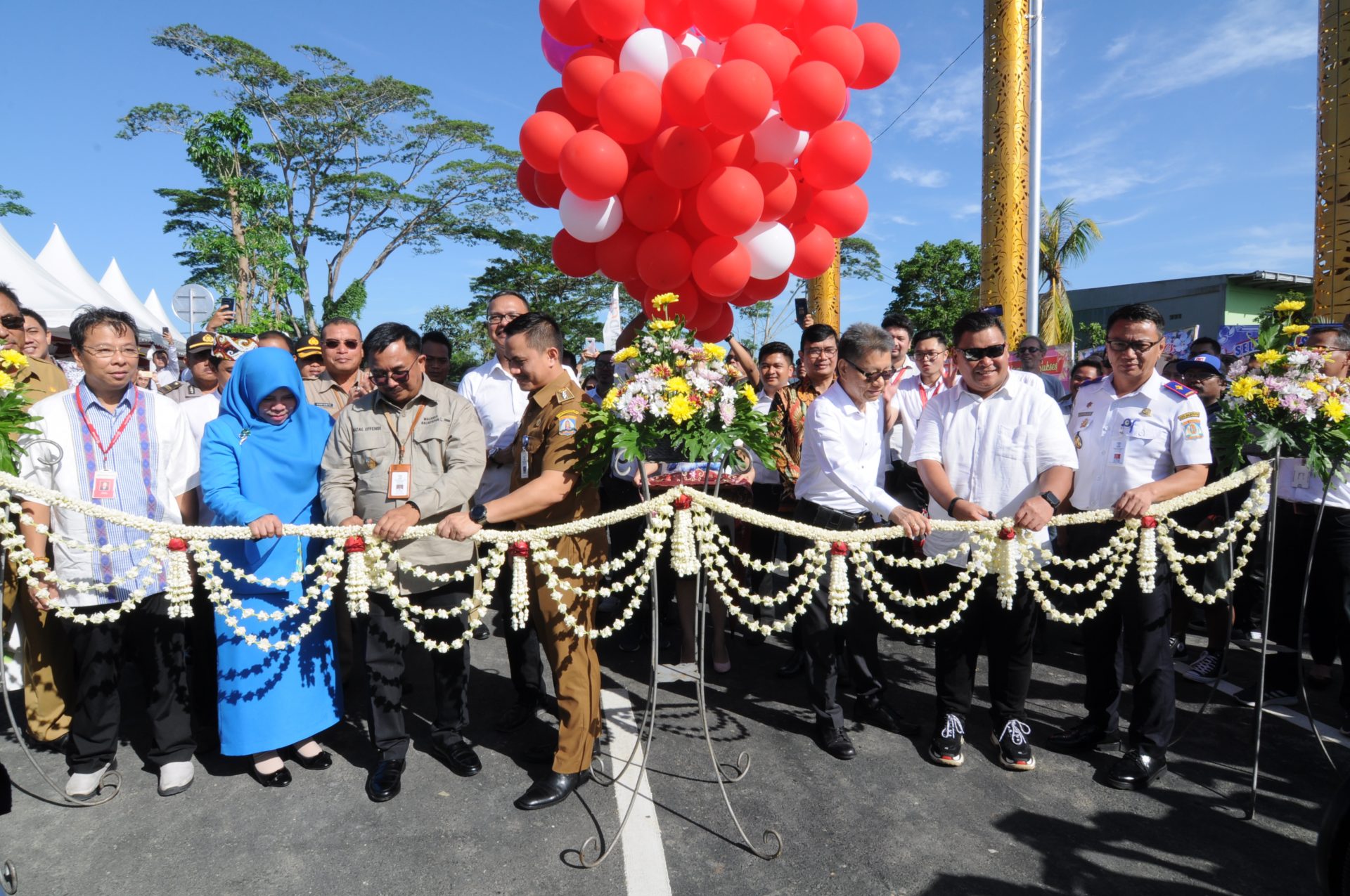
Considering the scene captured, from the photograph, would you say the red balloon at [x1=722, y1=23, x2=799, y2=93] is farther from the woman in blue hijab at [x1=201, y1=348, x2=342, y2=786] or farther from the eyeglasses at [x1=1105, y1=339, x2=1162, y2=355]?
the woman in blue hijab at [x1=201, y1=348, x2=342, y2=786]

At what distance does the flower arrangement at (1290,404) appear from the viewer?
11.2ft

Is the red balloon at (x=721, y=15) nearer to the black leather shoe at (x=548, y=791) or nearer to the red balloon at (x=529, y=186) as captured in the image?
the red balloon at (x=529, y=186)

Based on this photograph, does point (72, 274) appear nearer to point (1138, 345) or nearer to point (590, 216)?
point (590, 216)

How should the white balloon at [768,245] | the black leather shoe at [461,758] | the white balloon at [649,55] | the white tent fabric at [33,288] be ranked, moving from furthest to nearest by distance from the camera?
the white tent fabric at [33,288]
the white balloon at [768,245]
the white balloon at [649,55]
the black leather shoe at [461,758]

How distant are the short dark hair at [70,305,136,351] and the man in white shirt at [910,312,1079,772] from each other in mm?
3762

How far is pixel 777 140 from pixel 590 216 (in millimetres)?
1166

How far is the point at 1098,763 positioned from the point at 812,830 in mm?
1543

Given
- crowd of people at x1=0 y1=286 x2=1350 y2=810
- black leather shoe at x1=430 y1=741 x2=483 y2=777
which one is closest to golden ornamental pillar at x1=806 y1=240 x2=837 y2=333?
crowd of people at x1=0 y1=286 x2=1350 y2=810

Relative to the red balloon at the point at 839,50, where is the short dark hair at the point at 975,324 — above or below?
below

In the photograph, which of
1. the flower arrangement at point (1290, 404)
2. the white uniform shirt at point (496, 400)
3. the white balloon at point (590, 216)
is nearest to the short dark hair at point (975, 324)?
the flower arrangement at point (1290, 404)

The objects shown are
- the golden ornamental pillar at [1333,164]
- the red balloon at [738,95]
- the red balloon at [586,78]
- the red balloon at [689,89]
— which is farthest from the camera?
the golden ornamental pillar at [1333,164]

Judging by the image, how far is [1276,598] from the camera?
4.42 metres

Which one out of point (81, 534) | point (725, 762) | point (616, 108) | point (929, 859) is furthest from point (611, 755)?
point (616, 108)

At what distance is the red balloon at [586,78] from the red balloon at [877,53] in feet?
4.80
